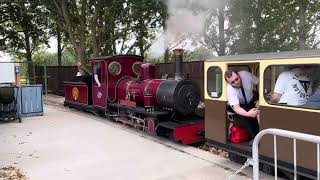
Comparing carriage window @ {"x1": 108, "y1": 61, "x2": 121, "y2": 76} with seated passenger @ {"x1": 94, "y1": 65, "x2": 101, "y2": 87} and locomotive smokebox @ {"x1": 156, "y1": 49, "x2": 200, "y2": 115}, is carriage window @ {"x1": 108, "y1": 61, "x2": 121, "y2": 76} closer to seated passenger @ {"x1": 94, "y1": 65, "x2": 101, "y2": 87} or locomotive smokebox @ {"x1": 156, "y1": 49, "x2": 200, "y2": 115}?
seated passenger @ {"x1": 94, "y1": 65, "x2": 101, "y2": 87}

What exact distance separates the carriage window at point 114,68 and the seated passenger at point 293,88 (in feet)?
24.5

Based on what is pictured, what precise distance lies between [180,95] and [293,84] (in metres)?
3.98

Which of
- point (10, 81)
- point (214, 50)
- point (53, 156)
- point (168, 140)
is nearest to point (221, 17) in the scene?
point (214, 50)

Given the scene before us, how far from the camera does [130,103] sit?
11.3 meters

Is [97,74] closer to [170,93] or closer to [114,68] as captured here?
[114,68]

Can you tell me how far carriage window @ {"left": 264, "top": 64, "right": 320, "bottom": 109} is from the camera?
5785mm

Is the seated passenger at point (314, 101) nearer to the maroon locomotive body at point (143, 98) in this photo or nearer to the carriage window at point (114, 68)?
the maroon locomotive body at point (143, 98)

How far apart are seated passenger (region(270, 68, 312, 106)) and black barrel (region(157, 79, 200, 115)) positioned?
3.76m

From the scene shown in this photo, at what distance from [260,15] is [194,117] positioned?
17.4 feet

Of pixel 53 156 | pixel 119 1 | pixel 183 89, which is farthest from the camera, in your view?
pixel 119 1

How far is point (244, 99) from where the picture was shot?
22.9 feet

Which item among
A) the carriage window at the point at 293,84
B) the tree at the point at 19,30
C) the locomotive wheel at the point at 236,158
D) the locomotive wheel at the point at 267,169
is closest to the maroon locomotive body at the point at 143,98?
the locomotive wheel at the point at 236,158

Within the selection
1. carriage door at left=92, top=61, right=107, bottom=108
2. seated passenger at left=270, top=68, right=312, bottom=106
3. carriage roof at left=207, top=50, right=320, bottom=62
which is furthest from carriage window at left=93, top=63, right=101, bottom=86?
→ seated passenger at left=270, top=68, right=312, bottom=106

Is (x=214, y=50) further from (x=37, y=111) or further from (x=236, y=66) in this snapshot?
(x=236, y=66)
